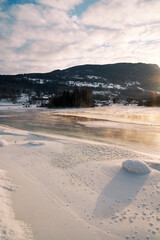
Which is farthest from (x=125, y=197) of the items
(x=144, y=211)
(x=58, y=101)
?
(x=58, y=101)

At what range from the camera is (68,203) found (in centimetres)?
490

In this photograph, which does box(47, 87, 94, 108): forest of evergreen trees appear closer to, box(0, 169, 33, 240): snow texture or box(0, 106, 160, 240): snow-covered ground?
box(0, 106, 160, 240): snow-covered ground

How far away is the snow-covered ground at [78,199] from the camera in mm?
3836

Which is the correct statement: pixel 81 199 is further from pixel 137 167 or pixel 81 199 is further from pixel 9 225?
pixel 137 167

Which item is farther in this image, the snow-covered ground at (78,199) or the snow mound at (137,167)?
the snow mound at (137,167)

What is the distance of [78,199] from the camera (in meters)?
5.10

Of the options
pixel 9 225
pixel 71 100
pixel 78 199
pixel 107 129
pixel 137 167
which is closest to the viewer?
pixel 9 225

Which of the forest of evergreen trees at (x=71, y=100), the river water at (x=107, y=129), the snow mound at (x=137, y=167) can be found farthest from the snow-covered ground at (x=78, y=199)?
the forest of evergreen trees at (x=71, y=100)

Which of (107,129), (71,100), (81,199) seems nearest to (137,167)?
(81,199)

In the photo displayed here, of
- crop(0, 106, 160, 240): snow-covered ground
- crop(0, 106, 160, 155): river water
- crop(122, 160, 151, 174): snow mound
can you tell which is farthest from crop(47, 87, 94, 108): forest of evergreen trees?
crop(122, 160, 151, 174): snow mound

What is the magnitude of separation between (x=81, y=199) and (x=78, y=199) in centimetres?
10

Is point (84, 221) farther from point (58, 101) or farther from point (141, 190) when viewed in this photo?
point (58, 101)

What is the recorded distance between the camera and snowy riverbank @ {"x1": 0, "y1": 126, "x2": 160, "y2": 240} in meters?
3.87

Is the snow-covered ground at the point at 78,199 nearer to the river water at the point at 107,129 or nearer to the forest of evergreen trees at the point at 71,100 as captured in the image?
the river water at the point at 107,129
